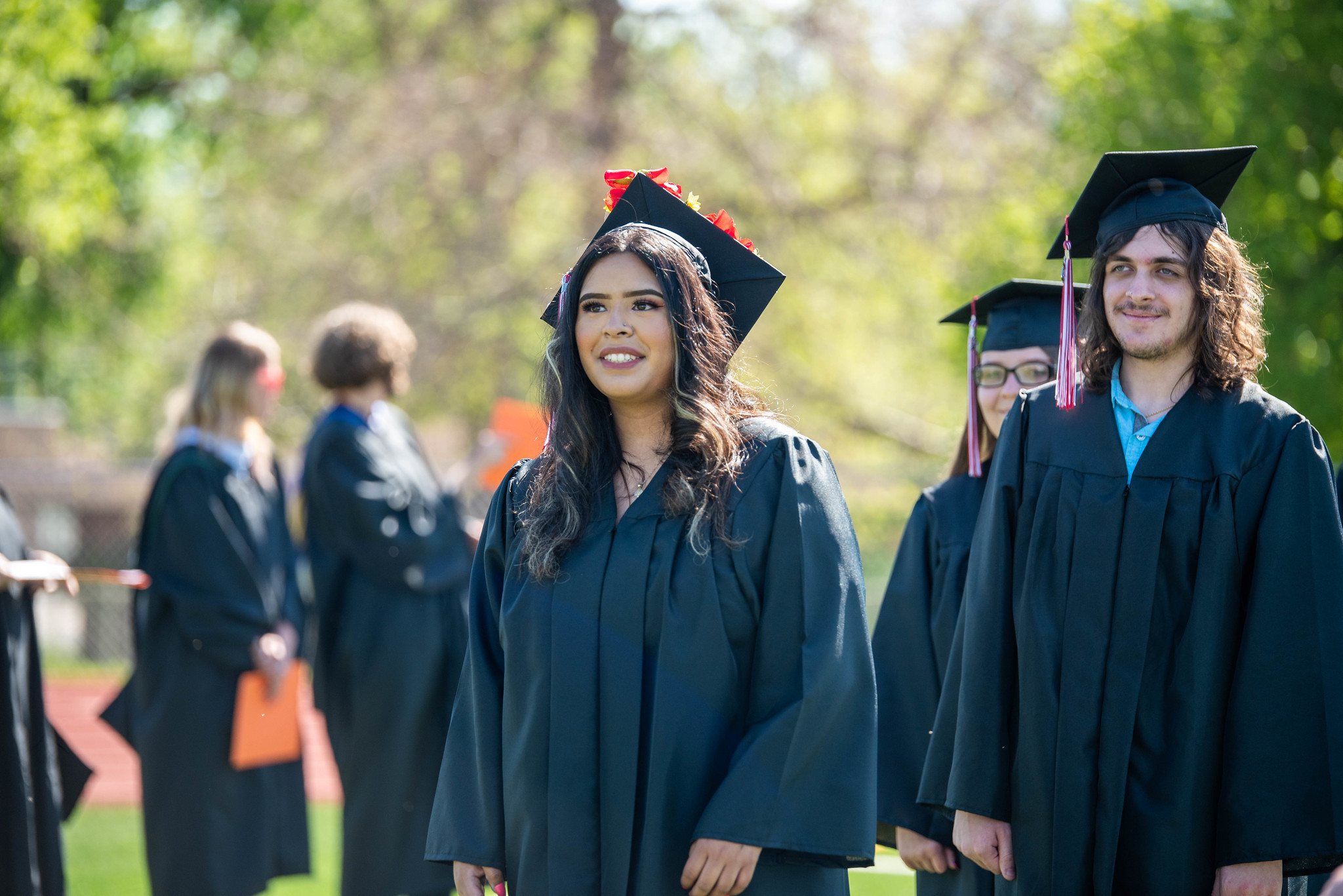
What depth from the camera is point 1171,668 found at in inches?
101

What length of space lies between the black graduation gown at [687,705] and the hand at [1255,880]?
750mm

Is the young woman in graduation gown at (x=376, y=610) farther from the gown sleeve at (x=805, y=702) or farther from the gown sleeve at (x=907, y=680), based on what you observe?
the gown sleeve at (x=805, y=702)

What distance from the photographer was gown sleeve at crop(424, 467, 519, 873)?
8.54 ft

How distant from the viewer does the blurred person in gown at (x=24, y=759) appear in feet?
12.7

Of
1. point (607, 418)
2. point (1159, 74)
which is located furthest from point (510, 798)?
point (1159, 74)

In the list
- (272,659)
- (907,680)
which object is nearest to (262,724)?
(272,659)

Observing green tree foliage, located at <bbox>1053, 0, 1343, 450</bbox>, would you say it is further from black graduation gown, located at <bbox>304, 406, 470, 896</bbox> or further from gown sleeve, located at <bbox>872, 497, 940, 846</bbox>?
black graduation gown, located at <bbox>304, 406, 470, 896</bbox>

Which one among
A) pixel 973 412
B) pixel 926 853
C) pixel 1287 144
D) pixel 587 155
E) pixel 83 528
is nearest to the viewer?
pixel 926 853

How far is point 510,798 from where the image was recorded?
256 cm

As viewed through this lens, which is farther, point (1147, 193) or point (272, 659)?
point (272, 659)

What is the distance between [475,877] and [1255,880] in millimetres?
1600

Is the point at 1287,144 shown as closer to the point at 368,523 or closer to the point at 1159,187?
the point at 1159,187

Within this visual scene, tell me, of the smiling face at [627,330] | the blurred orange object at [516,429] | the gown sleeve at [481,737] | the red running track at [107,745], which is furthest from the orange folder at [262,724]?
the smiling face at [627,330]

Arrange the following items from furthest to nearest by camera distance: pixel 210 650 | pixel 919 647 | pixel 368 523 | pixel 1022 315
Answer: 1. pixel 368 523
2. pixel 210 650
3. pixel 1022 315
4. pixel 919 647
